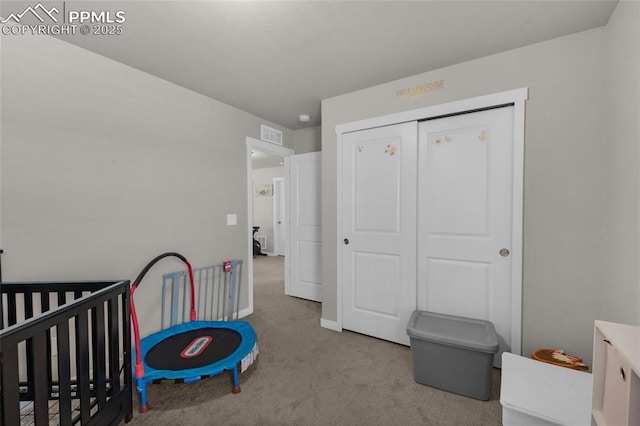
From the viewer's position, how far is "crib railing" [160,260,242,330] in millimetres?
2568

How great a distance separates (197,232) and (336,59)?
6.85 feet

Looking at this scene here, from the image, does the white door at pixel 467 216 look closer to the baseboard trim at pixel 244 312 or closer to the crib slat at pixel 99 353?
the baseboard trim at pixel 244 312

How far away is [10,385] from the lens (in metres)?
0.82

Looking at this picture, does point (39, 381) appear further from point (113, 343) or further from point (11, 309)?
point (11, 309)

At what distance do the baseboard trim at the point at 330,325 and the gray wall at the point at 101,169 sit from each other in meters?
1.35

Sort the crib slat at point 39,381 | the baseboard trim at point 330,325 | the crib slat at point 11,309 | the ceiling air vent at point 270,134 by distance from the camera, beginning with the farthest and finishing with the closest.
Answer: the ceiling air vent at point 270,134 → the baseboard trim at point 330,325 → the crib slat at point 11,309 → the crib slat at point 39,381

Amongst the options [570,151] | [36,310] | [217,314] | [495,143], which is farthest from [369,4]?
[217,314]

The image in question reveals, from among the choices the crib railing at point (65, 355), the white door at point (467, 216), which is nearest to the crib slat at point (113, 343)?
the crib railing at point (65, 355)

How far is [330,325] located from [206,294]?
1356mm

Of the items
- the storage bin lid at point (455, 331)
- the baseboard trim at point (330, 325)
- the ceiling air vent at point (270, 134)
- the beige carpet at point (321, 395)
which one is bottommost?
the beige carpet at point (321, 395)

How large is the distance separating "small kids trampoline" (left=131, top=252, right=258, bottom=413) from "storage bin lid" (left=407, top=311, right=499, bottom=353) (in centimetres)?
129

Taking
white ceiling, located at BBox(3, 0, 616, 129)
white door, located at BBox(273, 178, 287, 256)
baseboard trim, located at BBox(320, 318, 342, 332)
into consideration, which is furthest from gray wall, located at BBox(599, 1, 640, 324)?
white door, located at BBox(273, 178, 287, 256)

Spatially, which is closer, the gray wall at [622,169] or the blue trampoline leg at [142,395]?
the gray wall at [622,169]

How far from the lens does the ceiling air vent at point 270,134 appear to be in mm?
3596
